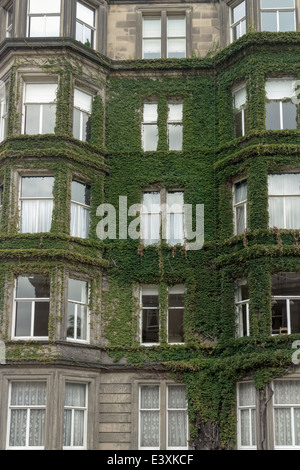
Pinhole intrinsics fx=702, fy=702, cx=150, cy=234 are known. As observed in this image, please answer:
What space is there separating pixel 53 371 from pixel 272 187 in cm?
979

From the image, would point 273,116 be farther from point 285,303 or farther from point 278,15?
point 285,303

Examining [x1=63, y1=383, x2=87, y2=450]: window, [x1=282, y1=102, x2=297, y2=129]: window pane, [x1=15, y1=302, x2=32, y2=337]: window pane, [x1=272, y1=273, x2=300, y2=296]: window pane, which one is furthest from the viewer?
[x1=282, y1=102, x2=297, y2=129]: window pane

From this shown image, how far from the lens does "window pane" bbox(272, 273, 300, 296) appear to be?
23.5 meters

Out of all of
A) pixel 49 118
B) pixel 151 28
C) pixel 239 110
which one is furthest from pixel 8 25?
pixel 239 110

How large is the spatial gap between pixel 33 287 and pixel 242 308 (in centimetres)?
725

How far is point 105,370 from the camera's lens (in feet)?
80.2

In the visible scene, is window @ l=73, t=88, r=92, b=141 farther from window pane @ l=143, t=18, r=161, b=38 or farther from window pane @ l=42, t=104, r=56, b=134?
window pane @ l=143, t=18, r=161, b=38

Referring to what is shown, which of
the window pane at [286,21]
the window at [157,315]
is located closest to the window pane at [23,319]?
the window at [157,315]

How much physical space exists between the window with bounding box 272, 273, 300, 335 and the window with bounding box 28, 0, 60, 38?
41.0 ft

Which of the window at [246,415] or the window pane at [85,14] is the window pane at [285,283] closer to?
the window at [246,415]

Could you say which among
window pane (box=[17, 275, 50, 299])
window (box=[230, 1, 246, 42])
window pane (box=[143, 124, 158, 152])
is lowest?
window pane (box=[17, 275, 50, 299])

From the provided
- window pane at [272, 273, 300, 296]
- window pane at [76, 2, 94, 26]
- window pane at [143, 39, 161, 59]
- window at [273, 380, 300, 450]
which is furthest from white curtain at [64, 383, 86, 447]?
window pane at [76, 2, 94, 26]
